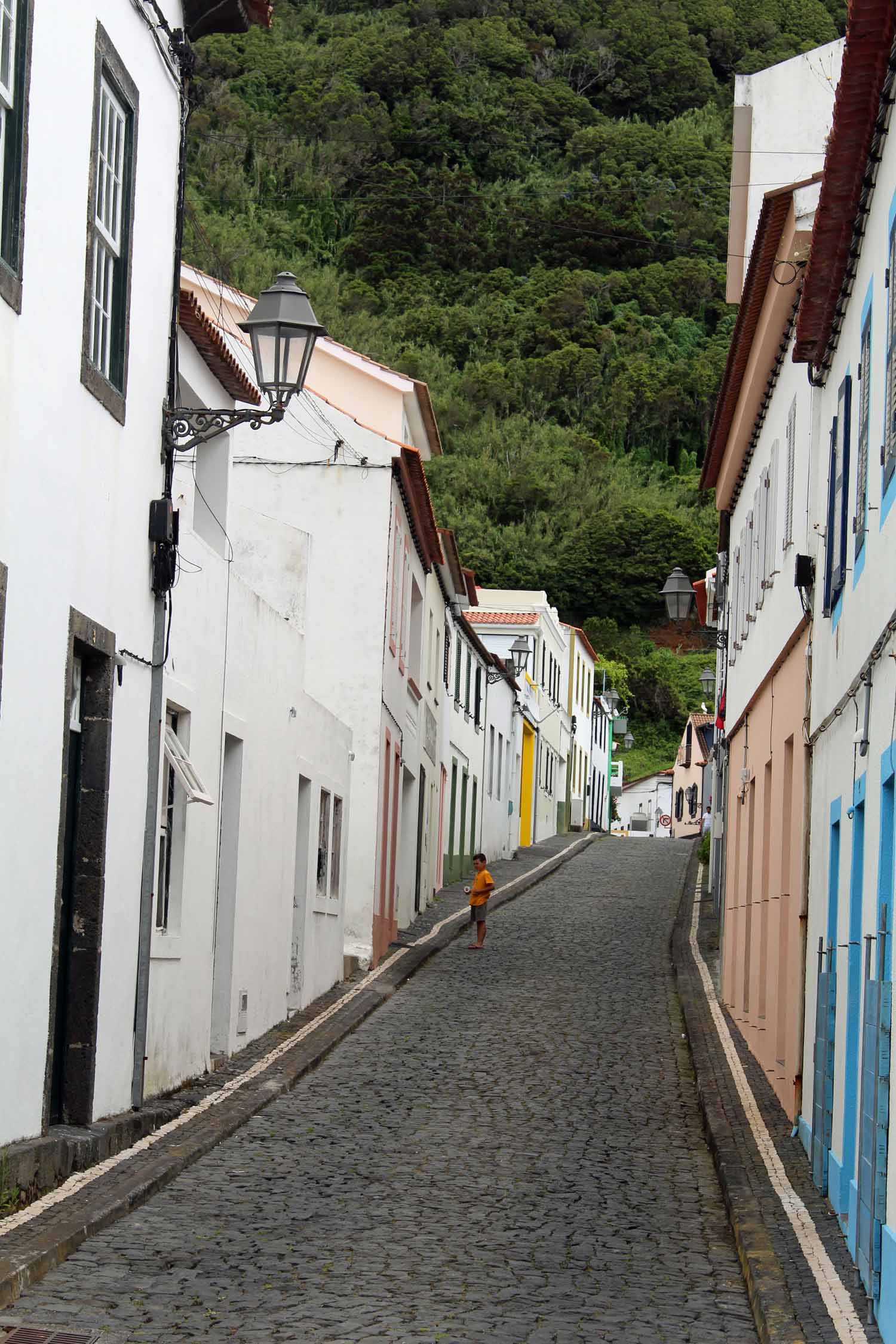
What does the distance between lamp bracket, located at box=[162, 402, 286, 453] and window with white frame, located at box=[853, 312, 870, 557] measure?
306cm

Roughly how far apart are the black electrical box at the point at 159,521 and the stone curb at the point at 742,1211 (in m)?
4.85

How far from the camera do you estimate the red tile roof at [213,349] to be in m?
11.9

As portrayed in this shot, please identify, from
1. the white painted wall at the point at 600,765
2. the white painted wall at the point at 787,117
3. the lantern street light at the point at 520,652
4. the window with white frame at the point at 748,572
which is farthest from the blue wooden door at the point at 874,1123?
the white painted wall at the point at 600,765

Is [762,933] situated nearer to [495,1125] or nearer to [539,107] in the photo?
[495,1125]

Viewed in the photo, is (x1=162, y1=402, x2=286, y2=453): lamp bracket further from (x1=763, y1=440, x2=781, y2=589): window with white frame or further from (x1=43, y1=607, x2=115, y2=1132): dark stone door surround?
(x1=763, y1=440, x2=781, y2=589): window with white frame

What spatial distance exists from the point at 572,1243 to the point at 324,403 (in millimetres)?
13498

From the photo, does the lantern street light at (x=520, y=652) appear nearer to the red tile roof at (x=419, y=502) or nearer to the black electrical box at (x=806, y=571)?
A: the red tile roof at (x=419, y=502)

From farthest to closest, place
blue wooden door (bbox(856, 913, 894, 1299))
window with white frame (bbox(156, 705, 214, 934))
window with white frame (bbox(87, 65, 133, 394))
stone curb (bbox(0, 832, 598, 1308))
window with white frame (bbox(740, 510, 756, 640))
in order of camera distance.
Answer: window with white frame (bbox(740, 510, 756, 640)) → window with white frame (bbox(156, 705, 214, 934)) → window with white frame (bbox(87, 65, 133, 394)) → stone curb (bbox(0, 832, 598, 1308)) → blue wooden door (bbox(856, 913, 894, 1299))

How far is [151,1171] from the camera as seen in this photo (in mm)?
9391

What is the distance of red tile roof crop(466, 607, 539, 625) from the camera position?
43.2 m

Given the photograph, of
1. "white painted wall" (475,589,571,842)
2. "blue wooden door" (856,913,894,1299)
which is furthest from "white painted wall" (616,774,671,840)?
"blue wooden door" (856,913,894,1299)

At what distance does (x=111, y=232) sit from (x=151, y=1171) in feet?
16.3

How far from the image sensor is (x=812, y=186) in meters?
11.9

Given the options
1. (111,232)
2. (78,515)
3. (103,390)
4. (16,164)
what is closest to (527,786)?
(111,232)
